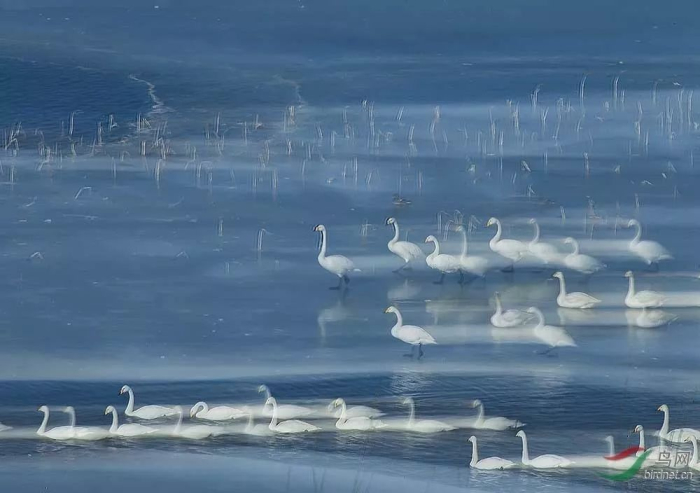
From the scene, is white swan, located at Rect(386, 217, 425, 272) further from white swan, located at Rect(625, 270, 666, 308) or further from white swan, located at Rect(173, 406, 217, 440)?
white swan, located at Rect(173, 406, 217, 440)

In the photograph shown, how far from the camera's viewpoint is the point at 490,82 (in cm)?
2381

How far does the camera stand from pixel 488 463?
10.2 meters

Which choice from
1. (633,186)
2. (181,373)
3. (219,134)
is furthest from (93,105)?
(181,373)

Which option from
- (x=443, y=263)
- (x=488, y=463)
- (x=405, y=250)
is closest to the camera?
(x=488, y=463)

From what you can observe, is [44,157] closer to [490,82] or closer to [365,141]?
[365,141]

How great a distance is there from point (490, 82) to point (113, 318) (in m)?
11.8

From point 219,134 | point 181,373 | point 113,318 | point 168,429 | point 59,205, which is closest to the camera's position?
point 168,429

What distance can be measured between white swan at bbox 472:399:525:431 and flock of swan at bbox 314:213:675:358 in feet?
4.96

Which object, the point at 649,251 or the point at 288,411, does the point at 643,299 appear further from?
the point at 288,411

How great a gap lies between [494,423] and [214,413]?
78.5 inches

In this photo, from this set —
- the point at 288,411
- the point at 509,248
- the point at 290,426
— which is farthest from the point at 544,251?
the point at 290,426

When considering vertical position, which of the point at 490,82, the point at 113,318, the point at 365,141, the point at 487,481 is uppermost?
the point at 490,82

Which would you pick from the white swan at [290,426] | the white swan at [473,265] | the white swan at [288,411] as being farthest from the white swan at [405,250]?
the white swan at [290,426]

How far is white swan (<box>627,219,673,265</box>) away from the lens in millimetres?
14781
